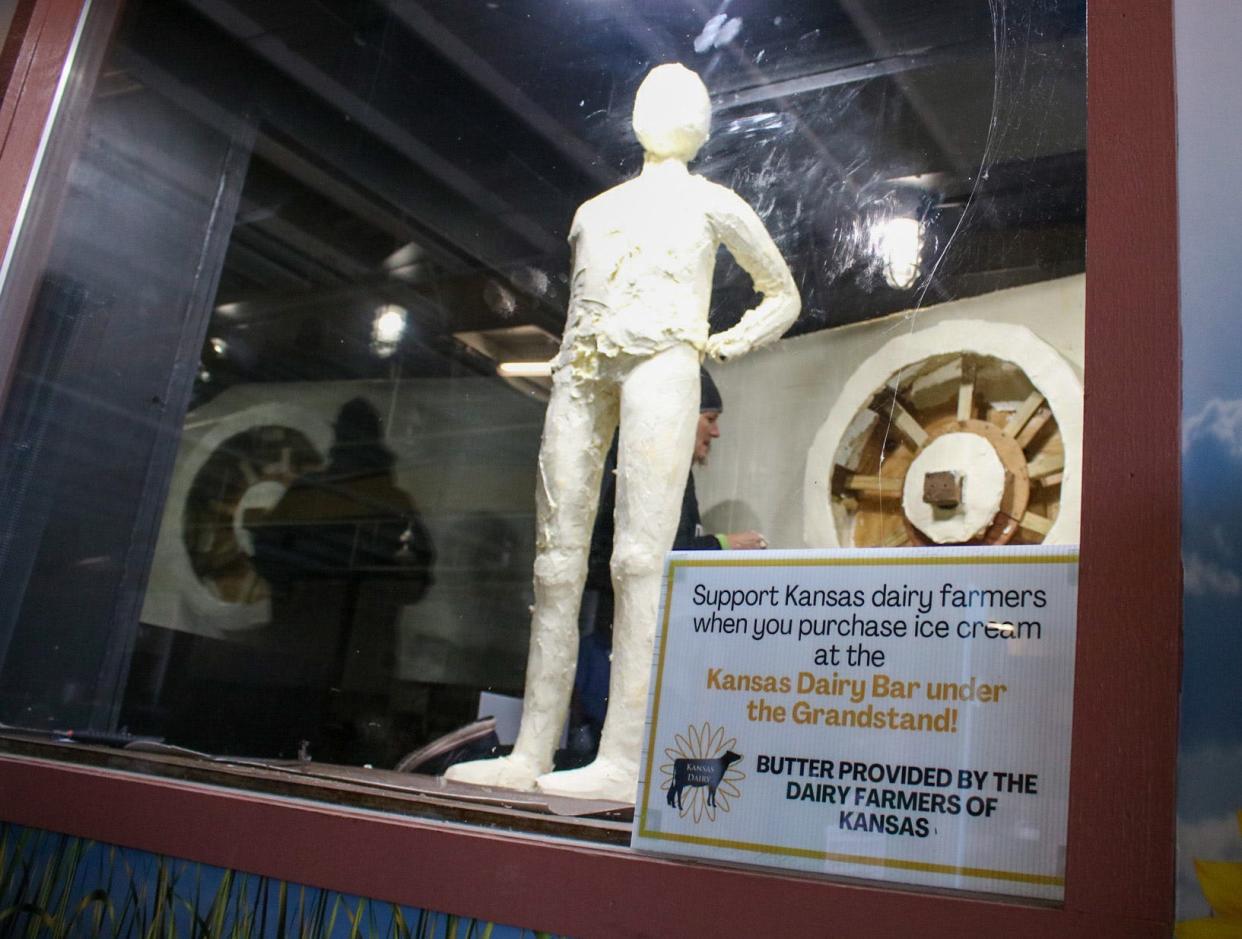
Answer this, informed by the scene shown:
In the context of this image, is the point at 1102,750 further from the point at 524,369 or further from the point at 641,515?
the point at 524,369

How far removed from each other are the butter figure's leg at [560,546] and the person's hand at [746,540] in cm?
22

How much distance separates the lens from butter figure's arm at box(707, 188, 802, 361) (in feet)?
4.91

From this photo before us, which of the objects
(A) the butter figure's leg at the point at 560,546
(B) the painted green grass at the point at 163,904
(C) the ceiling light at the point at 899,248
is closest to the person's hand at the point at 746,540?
(A) the butter figure's leg at the point at 560,546

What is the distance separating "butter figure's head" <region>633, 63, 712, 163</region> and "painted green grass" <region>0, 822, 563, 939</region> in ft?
3.58

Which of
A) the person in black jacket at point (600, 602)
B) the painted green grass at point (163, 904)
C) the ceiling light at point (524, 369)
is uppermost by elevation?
the ceiling light at point (524, 369)

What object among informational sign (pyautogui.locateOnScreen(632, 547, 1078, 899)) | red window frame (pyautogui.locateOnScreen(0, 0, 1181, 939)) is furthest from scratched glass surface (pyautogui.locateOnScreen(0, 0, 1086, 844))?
informational sign (pyautogui.locateOnScreen(632, 547, 1078, 899))

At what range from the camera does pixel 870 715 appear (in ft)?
2.53

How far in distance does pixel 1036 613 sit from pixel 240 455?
6.97 ft

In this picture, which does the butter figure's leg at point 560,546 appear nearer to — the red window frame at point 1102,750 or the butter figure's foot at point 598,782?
the butter figure's foot at point 598,782

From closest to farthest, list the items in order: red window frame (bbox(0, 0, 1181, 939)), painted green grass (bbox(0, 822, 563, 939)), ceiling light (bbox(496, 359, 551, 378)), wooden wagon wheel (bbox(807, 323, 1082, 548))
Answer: red window frame (bbox(0, 0, 1181, 939)) < painted green grass (bbox(0, 822, 563, 939)) < wooden wagon wheel (bbox(807, 323, 1082, 548)) < ceiling light (bbox(496, 359, 551, 378))

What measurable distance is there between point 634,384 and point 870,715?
0.79 metres

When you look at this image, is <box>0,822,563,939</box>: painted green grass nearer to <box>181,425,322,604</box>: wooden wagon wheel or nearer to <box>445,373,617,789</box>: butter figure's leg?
<box>445,373,617,789</box>: butter figure's leg

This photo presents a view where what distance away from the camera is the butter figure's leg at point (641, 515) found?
138cm

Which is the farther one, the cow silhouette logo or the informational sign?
the cow silhouette logo
